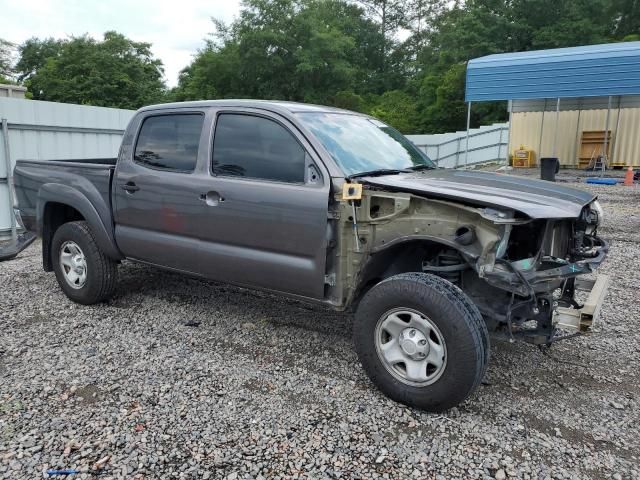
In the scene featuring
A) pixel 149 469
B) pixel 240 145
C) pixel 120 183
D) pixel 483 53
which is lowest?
pixel 149 469

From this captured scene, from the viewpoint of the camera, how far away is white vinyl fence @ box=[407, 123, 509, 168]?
21266 millimetres

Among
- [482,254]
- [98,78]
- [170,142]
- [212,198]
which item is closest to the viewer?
[482,254]

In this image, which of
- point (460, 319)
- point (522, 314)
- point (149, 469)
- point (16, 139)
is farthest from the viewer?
point (16, 139)

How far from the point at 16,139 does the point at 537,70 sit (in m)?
15.3

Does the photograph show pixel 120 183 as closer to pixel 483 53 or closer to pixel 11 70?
pixel 483 53

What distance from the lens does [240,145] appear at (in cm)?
409

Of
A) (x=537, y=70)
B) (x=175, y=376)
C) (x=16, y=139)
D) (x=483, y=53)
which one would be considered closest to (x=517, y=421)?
(x=175, y=376)

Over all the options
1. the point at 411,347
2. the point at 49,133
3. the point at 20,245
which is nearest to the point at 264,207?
the point at 411,347

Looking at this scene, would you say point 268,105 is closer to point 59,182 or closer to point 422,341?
point 422,341

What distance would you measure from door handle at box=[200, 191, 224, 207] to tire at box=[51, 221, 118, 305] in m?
1.49

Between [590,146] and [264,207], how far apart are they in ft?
62.9

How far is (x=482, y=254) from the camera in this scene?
3076 mm

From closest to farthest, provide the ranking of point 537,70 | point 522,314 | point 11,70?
Result: point 522,314
point 537,70
point 11,70

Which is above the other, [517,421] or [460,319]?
[460,319]
